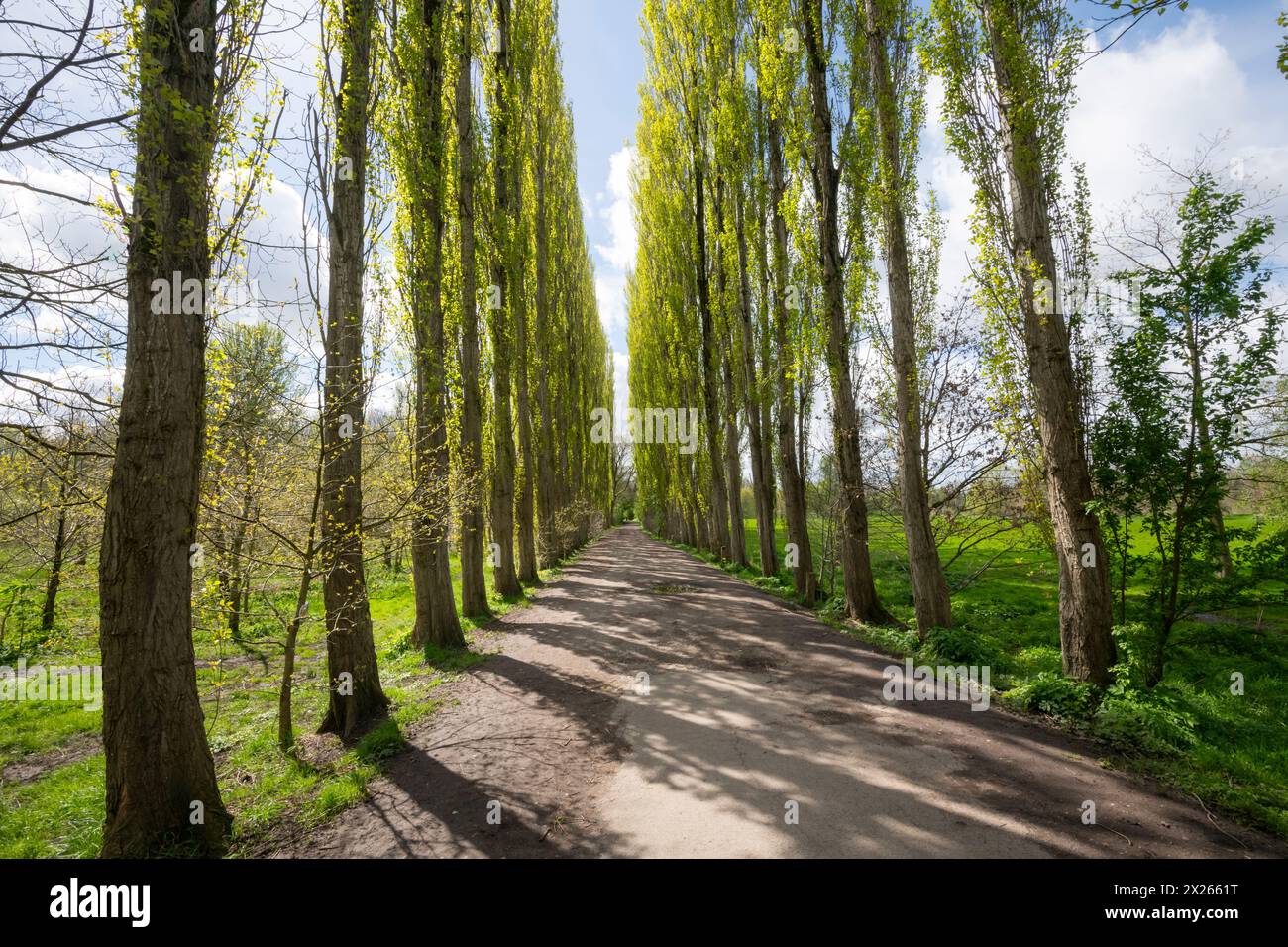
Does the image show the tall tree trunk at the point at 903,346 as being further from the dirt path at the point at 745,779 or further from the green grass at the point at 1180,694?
the dirt path at the point at 745,779

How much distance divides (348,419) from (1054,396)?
26.0ft

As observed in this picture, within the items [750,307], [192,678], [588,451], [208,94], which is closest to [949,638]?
[192,678]

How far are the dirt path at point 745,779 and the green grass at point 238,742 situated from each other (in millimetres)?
459

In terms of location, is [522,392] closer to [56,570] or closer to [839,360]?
[839,360]

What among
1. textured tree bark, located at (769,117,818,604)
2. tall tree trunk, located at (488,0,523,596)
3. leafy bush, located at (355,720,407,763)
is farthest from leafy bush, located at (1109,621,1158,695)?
tall tree trunk, located at (488,0,523,596)

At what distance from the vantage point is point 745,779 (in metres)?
4.29

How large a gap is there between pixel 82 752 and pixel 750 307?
16106mm

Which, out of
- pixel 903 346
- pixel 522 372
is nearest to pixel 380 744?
pixel 903 346

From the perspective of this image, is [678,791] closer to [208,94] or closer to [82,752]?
[208,94]

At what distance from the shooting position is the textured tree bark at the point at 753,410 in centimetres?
1527

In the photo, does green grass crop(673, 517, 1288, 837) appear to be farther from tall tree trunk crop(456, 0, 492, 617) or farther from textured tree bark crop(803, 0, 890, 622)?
tall tree trunk crop(456, 0, 492, 617)

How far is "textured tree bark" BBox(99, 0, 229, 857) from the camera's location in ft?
11.8

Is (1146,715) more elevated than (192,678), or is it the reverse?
(192,678)
